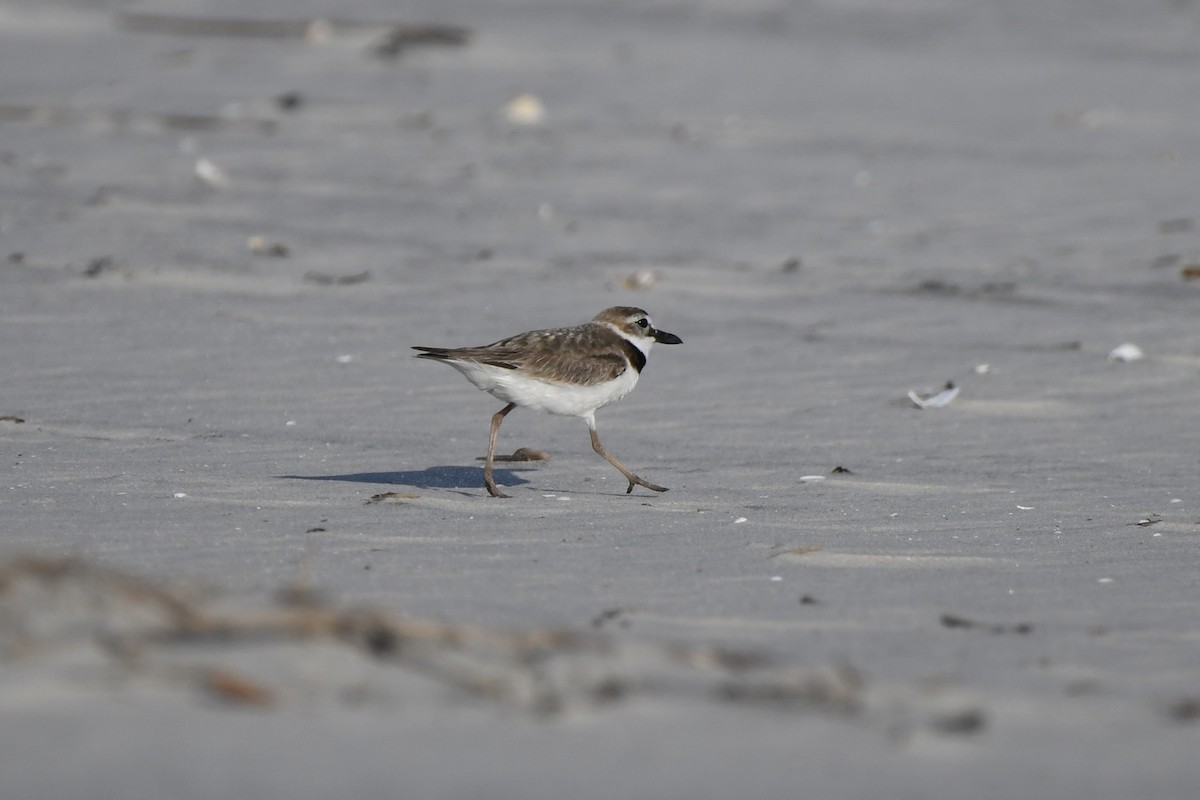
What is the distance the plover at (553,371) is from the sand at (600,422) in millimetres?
310

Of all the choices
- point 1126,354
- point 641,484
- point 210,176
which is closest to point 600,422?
point 641,484

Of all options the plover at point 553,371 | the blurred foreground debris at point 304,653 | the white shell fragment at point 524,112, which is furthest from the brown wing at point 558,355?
the white shell fragment at point 524,112

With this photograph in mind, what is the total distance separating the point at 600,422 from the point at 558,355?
126 centimetres

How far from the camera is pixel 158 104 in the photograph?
15969 millimetres

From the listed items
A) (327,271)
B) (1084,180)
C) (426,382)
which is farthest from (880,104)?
(426,382)

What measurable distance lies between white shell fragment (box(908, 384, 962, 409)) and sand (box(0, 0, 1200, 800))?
14cm

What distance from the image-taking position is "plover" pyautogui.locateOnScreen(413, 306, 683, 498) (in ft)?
22.3

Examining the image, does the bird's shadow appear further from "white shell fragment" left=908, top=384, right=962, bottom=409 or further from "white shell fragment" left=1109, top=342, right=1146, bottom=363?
"white shell fragment" left=1109, top=342, right=1146, bottom=363

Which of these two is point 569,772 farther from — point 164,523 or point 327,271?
point 327,271

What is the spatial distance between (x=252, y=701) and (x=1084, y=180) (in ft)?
37.9

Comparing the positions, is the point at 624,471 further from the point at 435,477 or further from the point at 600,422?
the point at 600,422

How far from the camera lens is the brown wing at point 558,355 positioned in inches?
269

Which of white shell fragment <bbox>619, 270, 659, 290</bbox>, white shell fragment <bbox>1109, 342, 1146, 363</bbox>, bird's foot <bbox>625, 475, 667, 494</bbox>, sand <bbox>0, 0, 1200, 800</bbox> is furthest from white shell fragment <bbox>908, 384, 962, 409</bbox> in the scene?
white shell fragment <bbox>619, 270, 659, 290</bbox>

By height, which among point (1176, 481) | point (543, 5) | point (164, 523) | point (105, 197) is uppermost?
point (543, 5)
